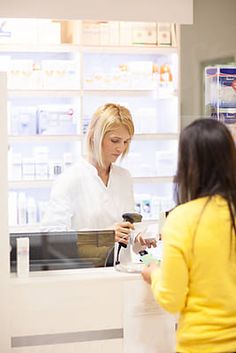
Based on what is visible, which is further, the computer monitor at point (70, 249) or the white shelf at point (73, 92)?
the white shelf at point (73, 92)

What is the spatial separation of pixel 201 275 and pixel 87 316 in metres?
0.87

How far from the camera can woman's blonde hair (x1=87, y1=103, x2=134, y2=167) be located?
10.0 ft

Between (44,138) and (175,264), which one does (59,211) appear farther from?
(175,264)

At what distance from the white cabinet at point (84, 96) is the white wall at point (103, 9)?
310mm

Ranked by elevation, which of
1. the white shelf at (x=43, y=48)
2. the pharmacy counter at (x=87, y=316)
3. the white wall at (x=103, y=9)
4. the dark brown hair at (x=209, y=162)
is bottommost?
the pharmacy counter at (x=87, y=316)

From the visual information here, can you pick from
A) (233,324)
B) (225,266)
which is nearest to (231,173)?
(225,266)

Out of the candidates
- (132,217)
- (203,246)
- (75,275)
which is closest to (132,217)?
(132,217)

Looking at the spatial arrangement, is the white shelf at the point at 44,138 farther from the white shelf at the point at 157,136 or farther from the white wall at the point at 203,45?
the white wall at the point at 203,45

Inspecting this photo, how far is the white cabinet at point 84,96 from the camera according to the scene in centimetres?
347

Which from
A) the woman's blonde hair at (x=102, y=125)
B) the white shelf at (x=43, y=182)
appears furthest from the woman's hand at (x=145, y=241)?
the white shelf at (x=43, y=182)

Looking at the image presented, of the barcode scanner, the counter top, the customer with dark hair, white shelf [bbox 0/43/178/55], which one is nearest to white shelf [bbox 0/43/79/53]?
white shelf [bbox 0/43/178/55]

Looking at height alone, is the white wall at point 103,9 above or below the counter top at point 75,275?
above

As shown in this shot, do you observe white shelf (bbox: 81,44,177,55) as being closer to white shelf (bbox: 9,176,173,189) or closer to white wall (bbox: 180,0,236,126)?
white wall (bbox: 180,0,236,126)

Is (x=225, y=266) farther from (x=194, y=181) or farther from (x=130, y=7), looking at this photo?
(x=130, y=7)
